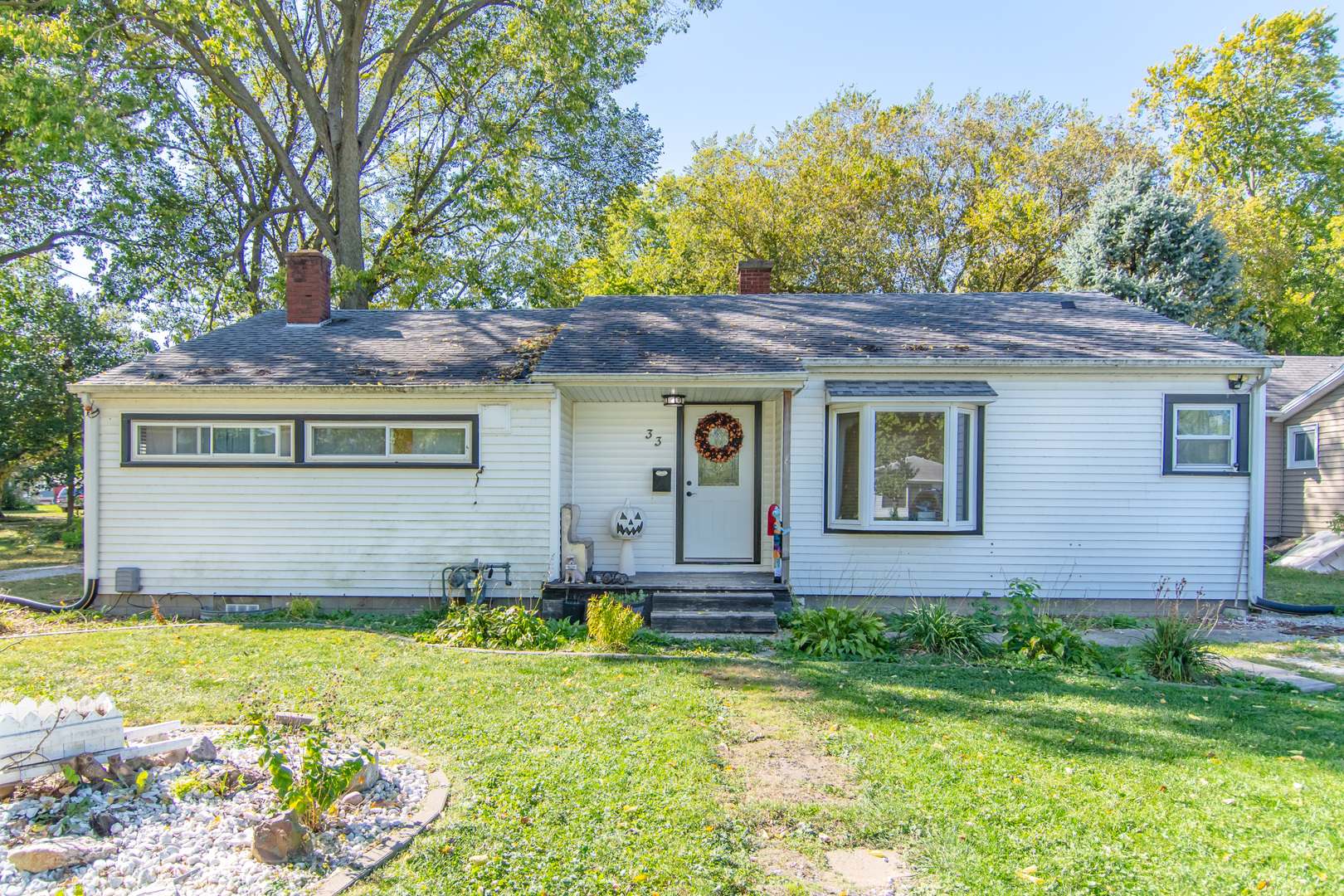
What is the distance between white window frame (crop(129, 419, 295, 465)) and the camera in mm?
8453

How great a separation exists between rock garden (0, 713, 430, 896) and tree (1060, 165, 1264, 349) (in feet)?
60.8

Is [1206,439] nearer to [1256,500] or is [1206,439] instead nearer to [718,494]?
[1256,500]

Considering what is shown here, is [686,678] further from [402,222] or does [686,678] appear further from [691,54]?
[402,222]

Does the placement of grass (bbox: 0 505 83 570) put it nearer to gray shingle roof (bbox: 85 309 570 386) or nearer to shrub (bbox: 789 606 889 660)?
gray shingle roof (bbox: 85 309 570 386)

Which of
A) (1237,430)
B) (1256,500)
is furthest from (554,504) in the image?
(1256,500)

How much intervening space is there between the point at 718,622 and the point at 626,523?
193 centimetres

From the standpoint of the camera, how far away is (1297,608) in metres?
8.27

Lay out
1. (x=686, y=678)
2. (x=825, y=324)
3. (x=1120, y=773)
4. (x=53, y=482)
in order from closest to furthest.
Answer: (x=1120, y=773)
(x=686, y=678)
(x=825, y=324)
(x=53, y=482)

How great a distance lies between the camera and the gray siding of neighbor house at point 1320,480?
14062mm

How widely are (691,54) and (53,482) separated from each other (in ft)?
66.1

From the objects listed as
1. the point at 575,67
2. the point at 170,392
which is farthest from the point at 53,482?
the point at 575,67

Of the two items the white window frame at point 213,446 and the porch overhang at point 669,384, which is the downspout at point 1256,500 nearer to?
the porch overhang at point 669,384

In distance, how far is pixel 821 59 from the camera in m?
19.0

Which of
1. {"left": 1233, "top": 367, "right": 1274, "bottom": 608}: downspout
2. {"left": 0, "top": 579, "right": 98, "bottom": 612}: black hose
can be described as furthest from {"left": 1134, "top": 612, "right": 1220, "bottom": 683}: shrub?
{"left": 0, "top": 579, "right": 98, "bottom": 612}: black hose
